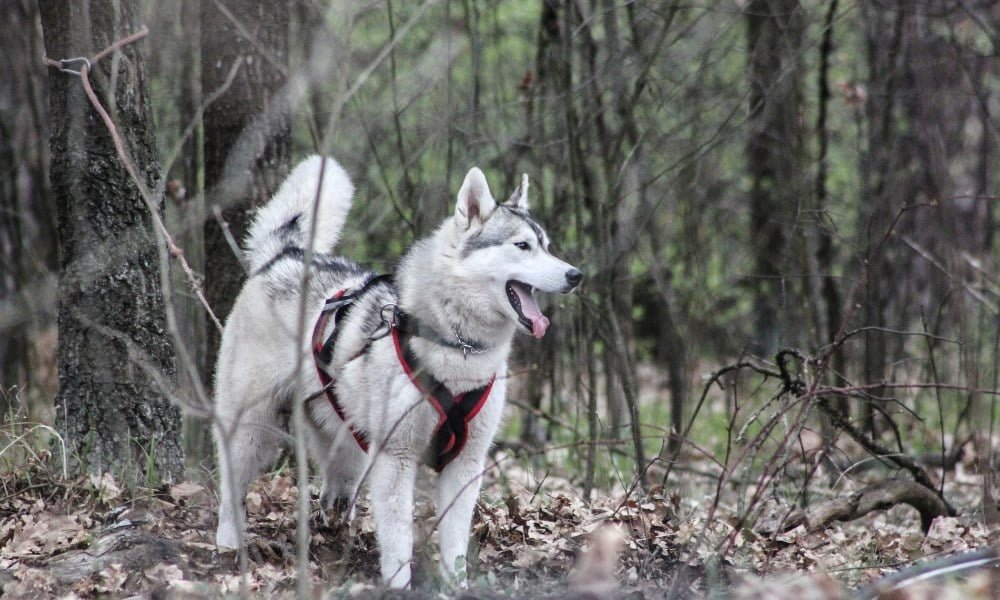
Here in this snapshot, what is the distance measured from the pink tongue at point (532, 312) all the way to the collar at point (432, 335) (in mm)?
241

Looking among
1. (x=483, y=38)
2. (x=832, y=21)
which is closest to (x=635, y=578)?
(x=832, y=21)

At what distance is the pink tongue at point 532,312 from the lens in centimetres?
419

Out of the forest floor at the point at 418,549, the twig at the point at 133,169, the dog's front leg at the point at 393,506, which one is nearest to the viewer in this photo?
the twig at the point at 133,169

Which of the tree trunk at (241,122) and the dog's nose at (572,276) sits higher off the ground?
the tree trunk at (241,122)

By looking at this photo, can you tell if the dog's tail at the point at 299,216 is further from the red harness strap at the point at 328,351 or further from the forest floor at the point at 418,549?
the forest floor at the point at 418,549

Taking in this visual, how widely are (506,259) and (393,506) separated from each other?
1.16 m

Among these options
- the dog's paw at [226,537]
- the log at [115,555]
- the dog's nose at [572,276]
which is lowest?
the dog's paw at [226,537]

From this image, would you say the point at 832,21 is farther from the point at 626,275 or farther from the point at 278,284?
the point at 278,284

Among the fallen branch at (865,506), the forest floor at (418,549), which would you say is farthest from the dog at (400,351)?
the fallen branch at (865,506)

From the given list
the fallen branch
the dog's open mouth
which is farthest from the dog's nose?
the fallen branch

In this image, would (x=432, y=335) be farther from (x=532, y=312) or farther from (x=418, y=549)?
(x=418, y=549)

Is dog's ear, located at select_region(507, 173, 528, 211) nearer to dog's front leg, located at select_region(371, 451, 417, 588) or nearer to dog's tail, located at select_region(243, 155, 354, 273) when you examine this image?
dog's tail, located at select_region(243, 155, 354, 273)

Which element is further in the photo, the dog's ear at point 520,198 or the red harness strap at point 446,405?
the dog's ear at point 520,198

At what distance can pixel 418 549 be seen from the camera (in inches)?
164
